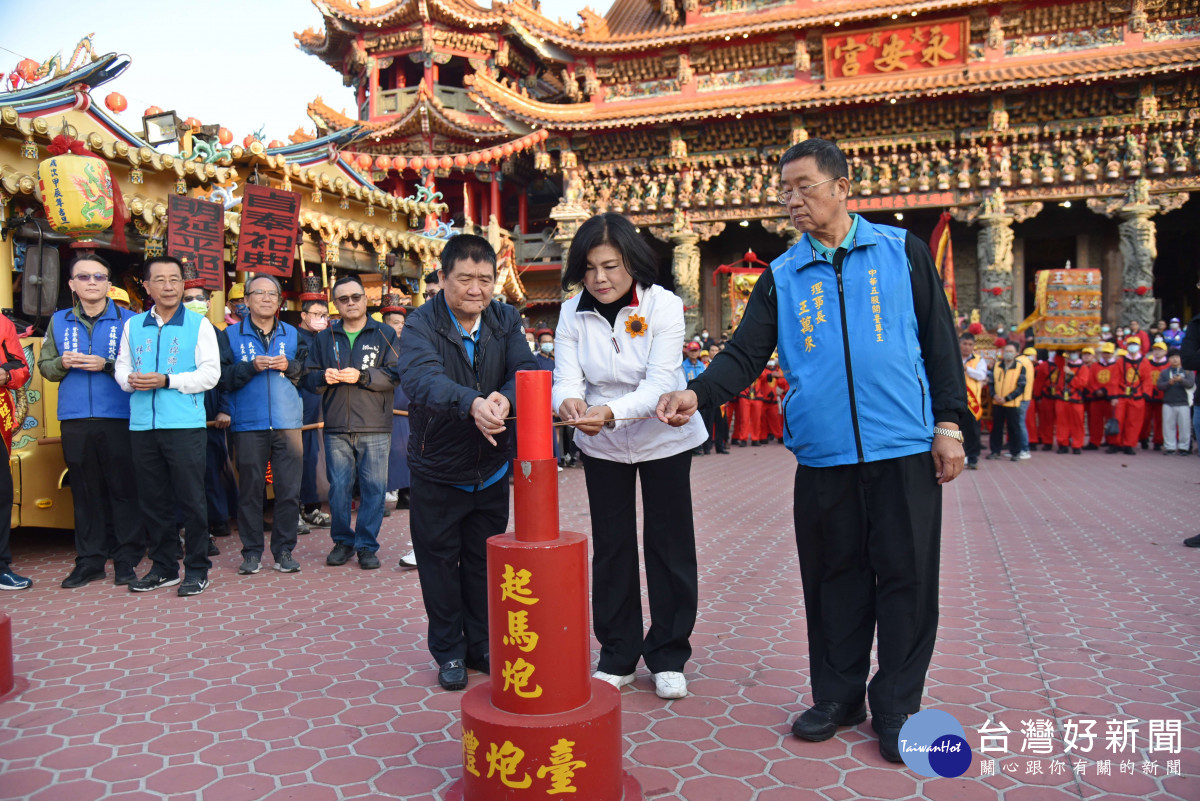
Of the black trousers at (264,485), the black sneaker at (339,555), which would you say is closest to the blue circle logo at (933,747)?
the black sneaker at (339,555)

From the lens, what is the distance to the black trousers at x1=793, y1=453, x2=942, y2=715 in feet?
7.95

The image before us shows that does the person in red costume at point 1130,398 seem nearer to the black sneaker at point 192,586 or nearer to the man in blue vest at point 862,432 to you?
the man in blue vest at point 862,432

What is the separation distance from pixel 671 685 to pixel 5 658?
2530 mm

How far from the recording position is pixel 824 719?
2.52 m

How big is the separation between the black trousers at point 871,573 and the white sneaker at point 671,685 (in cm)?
49

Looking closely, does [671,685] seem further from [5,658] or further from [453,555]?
[5,658]

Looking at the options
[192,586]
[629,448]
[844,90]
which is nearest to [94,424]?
[192,586]

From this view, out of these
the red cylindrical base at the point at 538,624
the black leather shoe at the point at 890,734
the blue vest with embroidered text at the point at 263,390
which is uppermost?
the blue vest with embroidered text at the point at 263,390

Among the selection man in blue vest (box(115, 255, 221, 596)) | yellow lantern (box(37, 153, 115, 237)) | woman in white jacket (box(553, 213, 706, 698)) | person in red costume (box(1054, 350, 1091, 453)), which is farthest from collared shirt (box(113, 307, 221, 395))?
person in red costume (box(1054, 350, 1091, 453))

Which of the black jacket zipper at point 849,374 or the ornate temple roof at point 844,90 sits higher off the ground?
the ornate temple roof at point 844,90

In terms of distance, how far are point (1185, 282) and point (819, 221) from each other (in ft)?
70.5

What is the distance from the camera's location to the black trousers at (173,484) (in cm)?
436

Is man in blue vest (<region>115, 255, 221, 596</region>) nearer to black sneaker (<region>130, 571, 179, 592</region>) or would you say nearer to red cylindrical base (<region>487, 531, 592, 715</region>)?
black sneaker (<region>130, 571, 179, 592</region>)

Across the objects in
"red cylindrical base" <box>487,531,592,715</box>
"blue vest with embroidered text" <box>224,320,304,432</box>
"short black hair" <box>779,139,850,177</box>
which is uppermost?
"short black hair" <box>779,139,850,177</box>
